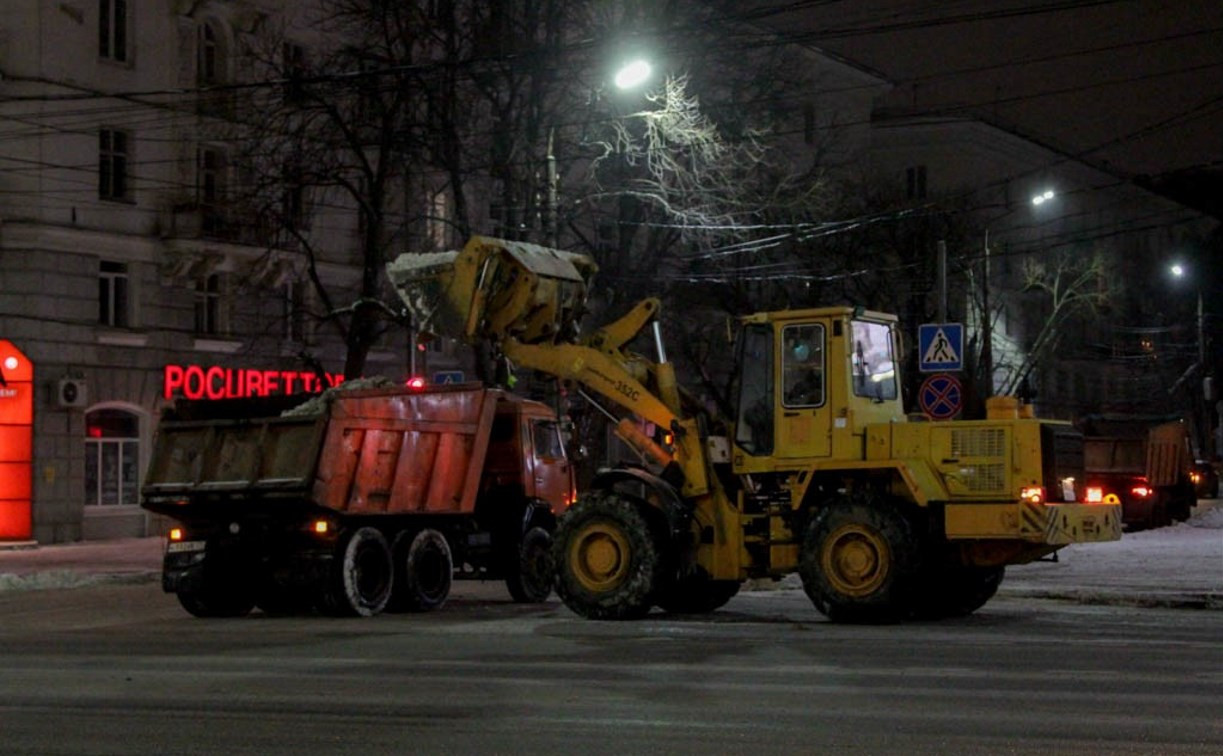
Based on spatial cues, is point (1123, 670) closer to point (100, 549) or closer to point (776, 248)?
point (100, 549)

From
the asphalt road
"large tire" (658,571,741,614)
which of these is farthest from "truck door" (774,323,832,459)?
"large tire" (658,571,741,614)

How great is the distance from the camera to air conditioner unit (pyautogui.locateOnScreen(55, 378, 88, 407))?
35.3 metres

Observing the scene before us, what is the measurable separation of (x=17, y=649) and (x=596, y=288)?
24.1 m

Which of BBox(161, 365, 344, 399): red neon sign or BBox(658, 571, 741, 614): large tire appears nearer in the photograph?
BBox(658, 571, 741, 614): large tire

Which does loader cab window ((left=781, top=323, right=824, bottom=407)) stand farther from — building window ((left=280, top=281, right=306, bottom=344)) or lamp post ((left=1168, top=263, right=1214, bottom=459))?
lamp post ((left=1168, top=263, right=1214, bottom=459))

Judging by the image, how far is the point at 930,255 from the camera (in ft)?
173

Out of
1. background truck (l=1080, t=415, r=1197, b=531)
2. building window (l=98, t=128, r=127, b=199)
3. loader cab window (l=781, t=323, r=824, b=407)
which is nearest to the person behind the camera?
loader cab window (l=781, t=323, r=824, b=407)

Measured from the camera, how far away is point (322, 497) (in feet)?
61.9

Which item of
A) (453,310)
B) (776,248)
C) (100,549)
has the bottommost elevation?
(100,549)

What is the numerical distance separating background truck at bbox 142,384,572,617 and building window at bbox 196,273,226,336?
19.2 metres

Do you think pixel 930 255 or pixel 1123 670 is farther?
pixel 930 255

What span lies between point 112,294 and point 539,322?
21.1 meters

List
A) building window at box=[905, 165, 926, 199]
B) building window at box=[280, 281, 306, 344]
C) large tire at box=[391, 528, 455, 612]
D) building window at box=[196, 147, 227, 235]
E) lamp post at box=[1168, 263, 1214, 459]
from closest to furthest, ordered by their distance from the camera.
→ large tire at box=[391, 528, 455, 612] → building window at box=[196, 147, 227, 235] → building window at box=[280, 281, 306, 344] → lamp post at box=[1168, 263, 1214, 459] → building window at box=[905, 165, 926, 199]

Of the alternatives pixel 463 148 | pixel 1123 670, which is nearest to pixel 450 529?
pixel 1123 670
